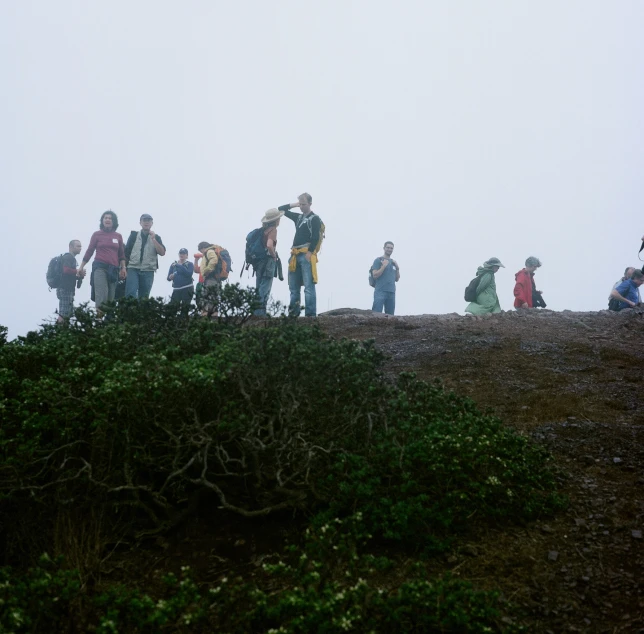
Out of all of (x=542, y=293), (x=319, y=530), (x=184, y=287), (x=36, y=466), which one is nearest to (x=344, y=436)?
(x=319, y=530)

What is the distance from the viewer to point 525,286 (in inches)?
564

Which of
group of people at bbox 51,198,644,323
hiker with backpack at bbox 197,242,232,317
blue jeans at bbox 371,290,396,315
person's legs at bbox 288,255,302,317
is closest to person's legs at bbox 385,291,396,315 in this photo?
blue jeans at bbox 371,290,396,315

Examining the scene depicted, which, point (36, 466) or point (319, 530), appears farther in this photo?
point (36, 466)

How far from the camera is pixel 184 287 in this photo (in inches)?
507

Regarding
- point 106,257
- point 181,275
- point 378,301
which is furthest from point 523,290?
point 106,257

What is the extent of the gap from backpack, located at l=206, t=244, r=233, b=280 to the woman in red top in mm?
1583

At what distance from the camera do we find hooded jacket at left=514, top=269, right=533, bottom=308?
14336 mm

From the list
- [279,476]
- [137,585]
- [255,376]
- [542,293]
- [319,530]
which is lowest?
[137,585]

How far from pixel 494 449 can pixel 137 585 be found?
2523mm

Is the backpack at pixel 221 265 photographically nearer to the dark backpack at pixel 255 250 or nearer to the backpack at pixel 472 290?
the dark backpack at pixel 255 250

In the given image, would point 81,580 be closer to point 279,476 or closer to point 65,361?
point 279,476

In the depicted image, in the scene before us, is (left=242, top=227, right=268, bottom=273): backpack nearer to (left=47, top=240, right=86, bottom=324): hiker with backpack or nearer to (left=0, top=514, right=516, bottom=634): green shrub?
(left=47, top=240, right=86, bottom=324): hiker with backpack

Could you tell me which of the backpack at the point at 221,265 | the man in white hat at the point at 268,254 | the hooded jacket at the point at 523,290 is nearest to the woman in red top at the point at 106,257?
the backpack at the point at 221,265

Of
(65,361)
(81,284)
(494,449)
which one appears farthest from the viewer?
(81,284)
